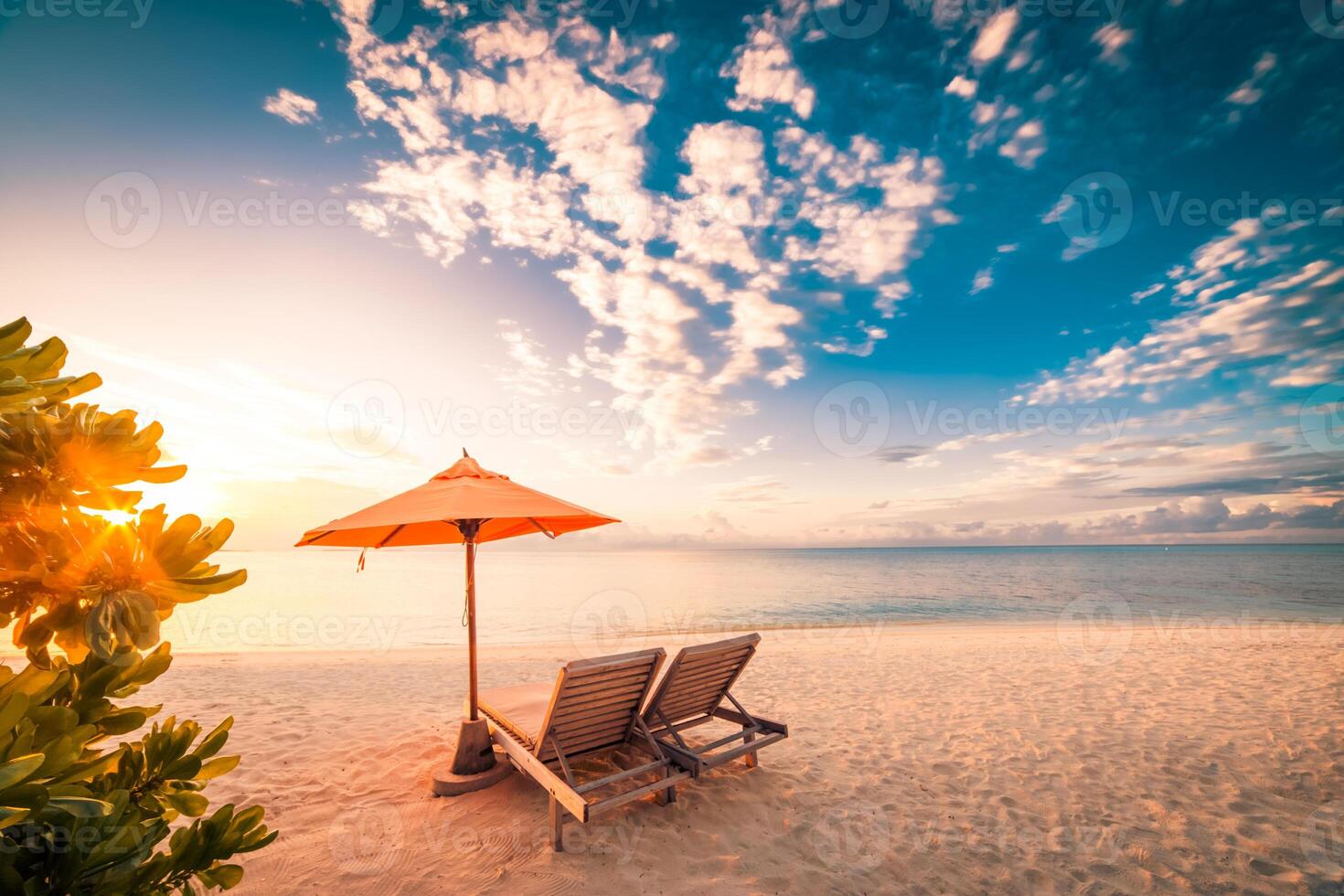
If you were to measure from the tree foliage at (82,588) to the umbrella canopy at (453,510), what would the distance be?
2512 mm

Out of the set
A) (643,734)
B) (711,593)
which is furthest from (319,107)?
(711,593)

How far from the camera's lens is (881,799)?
14.5ft

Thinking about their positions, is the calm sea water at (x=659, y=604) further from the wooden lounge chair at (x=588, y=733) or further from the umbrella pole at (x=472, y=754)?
the wooden lounge chair at (x=588, y=733)

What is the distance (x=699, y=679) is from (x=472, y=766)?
7.09ft

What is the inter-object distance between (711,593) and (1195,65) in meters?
29.9

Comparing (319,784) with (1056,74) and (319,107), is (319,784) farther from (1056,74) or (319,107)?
(1056,74)

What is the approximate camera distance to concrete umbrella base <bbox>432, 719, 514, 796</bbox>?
433cm

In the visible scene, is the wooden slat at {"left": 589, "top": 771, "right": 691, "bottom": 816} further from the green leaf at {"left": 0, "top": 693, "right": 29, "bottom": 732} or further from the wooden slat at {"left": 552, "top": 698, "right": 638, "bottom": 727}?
the green leaf at {"left": 0, "top": 693, "right": 29, "bottom": 732}

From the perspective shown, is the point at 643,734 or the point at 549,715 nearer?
the point at 549,715

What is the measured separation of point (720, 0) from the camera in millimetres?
10023

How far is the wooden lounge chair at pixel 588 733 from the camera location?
3650 mm

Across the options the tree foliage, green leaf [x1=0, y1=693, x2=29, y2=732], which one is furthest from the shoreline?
green leaf [x1=0, y1=693, x2=29, y2=732]

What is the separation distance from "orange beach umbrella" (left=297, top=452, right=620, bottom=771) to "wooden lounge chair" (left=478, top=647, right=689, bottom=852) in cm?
76

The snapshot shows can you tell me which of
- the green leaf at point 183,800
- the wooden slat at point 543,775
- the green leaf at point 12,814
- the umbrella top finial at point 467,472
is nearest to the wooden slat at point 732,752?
the wooden slat at point 543,775
